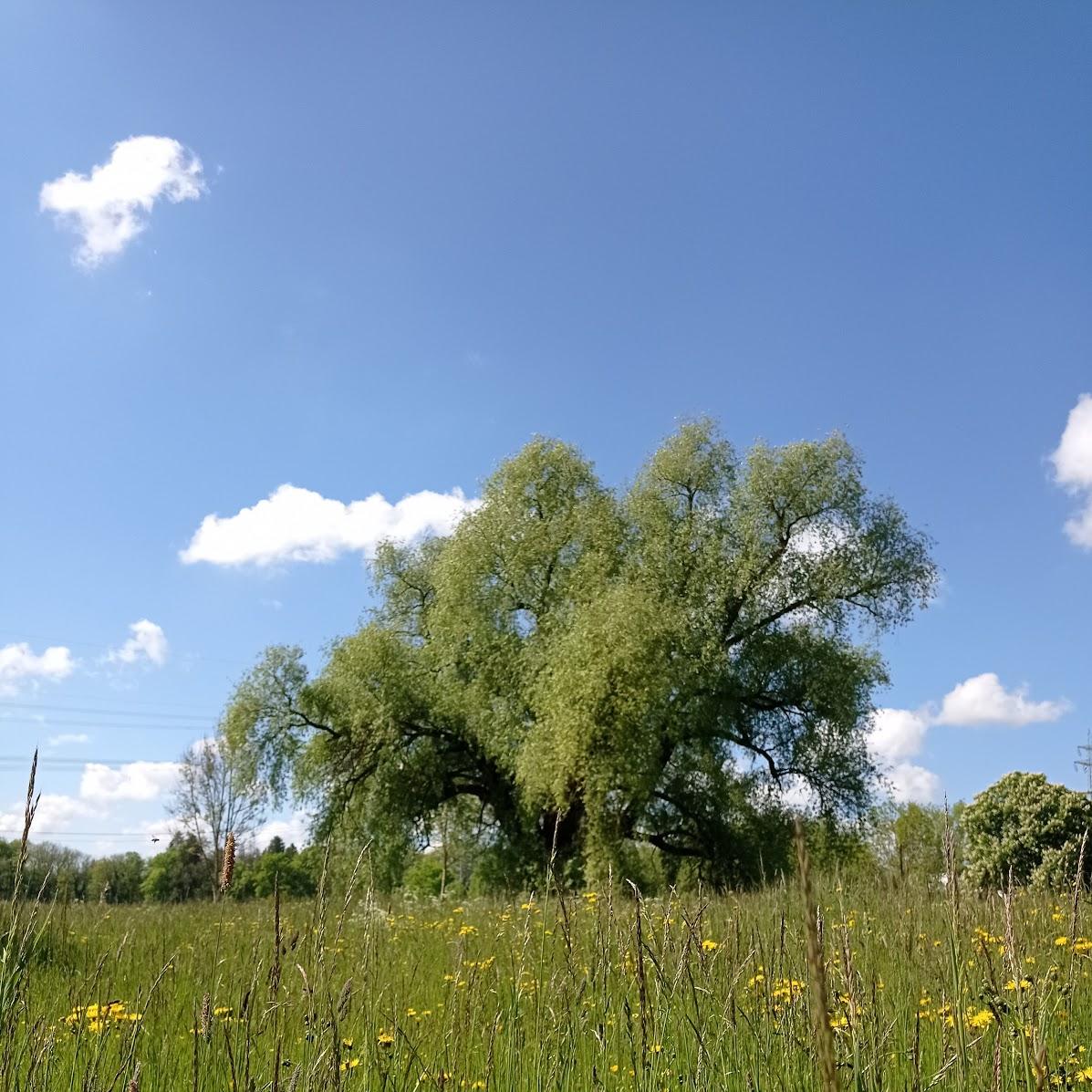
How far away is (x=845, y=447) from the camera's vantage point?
23.4 m

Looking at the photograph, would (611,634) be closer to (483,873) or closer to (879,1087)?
(483,873)

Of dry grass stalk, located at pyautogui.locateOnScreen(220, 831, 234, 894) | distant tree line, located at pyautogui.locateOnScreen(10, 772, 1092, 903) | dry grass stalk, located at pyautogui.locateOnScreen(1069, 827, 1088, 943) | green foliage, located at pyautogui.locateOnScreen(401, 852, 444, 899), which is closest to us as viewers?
dry grass stalk, located at pyautogui.locateOnScreen(1069, 827, 1088, 943)

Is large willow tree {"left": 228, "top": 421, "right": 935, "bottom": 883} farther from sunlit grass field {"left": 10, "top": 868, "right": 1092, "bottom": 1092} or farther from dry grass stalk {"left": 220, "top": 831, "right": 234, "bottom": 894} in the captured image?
dry grass stalk {"left": 220, "top": 831, "right": 234, "bottom": 894}

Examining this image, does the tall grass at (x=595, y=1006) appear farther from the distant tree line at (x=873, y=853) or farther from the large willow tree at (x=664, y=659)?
the large willow tree at (x=664, y=659)

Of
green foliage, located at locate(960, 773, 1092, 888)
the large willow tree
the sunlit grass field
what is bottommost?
the sunlit grass field

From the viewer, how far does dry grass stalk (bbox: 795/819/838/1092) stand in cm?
80

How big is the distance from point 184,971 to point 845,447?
20.2 metres

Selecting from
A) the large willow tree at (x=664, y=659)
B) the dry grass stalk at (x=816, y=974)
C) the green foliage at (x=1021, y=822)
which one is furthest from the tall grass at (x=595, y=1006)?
the large willow tree at (x=664, y=659)

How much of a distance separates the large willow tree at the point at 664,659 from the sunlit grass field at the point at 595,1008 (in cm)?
1359

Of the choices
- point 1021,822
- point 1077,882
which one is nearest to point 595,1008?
point 1077,882

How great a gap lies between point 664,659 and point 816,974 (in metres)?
18.4

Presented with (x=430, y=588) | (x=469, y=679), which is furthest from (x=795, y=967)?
(x=430, y=588)

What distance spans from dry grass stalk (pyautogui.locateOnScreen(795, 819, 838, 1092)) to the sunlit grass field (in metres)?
0.53

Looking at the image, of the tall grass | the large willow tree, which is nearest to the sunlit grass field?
the tall grass
